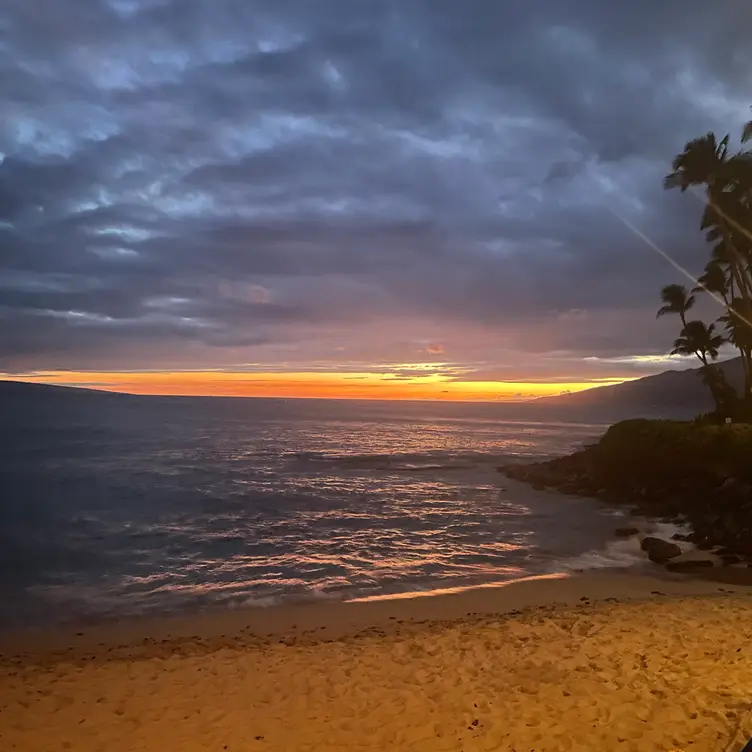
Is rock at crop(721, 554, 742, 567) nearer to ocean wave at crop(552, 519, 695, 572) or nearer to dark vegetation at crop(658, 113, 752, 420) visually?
ocean wave at crop(552, 519, 695, 572)

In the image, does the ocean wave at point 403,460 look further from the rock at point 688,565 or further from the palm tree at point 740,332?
the rock at point 688,565

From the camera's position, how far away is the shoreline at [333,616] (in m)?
11.3

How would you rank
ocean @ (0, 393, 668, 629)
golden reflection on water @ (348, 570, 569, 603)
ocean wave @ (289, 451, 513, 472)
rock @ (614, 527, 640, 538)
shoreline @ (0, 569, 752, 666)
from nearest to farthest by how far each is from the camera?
shoreline @ (0, 569, 752, 666)
golden reflection on water @ (348, 570, 569, 603)
ocean @ (0, 393, 668, 629)
rock @ (614, 527, 640, 538)
ocean wave @ (289, 451, 513, 472)

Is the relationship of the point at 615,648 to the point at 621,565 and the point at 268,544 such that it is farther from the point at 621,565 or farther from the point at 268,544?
the point at 268,544

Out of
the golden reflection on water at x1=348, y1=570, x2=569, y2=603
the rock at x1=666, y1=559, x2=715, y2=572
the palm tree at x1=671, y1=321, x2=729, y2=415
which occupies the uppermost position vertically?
the palm tree at x1=671, y1=321, x2=729, y2=415

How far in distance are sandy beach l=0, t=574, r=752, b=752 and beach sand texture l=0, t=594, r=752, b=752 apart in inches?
1.1

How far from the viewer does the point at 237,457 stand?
5509 centimetres

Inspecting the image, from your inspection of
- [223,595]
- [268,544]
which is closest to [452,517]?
[268,544]

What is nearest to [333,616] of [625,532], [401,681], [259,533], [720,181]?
[401,681]

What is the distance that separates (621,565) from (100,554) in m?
16.9

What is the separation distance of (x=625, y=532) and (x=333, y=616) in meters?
13.4

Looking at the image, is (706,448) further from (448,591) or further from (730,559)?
(448,591)

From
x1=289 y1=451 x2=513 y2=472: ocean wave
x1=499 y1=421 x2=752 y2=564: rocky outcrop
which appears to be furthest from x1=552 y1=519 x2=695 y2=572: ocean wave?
x1=289 y1=451 x2=513 y2=472: ocean wave

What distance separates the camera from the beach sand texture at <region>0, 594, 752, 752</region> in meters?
6.66
